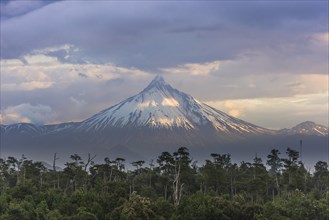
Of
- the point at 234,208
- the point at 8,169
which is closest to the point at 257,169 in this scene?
the point at 234,208

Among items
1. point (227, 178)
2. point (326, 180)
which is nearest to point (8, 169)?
point (227, 178)

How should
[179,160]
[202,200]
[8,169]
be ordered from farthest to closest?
[8,169]
[179,160]
[202,200]

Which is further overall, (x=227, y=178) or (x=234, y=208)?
(x=227, y=178)

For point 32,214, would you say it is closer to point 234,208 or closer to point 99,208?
point 99,208

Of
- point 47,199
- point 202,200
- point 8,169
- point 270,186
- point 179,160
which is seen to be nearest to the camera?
point 202,200

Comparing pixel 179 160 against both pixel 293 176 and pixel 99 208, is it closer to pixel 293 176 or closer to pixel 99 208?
pixel 293 176

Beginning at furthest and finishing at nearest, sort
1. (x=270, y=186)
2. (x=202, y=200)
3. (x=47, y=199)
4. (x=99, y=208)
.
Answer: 1. (x=270, y=186)
2. (x=47, y=199)
3. (x=99, y=208)
4. (x=202, y=200)

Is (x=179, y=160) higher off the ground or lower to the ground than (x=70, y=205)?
higher
